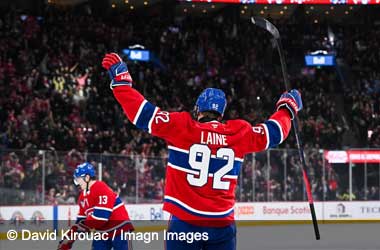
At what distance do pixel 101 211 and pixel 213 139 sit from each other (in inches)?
115

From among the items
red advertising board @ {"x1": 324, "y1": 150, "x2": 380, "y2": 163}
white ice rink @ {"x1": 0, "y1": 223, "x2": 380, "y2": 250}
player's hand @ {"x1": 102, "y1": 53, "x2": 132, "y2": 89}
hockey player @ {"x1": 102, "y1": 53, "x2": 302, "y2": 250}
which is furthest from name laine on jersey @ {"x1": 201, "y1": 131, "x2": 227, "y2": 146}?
red advertising board @ {"x1": 324, "y1": 150, "x2": 380, "y2": 163}

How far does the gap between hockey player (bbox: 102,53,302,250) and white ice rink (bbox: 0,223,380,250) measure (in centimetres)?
743

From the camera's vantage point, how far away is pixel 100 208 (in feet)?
22.0

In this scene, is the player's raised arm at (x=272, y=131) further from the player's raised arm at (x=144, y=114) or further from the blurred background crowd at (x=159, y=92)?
the blurred background crowd at (x=159, y=92)

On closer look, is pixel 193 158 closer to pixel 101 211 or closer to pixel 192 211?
pixel 192 211

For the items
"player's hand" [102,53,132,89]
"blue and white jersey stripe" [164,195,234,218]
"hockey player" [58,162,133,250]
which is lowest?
"hockey player" [58,162,133,250]

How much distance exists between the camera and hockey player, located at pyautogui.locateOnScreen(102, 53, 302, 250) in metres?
3.92

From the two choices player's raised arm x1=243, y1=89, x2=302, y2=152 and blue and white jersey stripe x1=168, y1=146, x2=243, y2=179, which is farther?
player's raised arm x1=243, y1=89, x2=302, y2=152

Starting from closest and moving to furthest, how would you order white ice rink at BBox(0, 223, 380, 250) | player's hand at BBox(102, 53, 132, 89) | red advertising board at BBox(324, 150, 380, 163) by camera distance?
player's hand at BBox(102, 53, 132, 89), white ice rink at BBox(0, 223, 380, 250), red advertising board at BBox(324, 150, 380, 163)

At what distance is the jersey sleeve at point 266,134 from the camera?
4.12 metres

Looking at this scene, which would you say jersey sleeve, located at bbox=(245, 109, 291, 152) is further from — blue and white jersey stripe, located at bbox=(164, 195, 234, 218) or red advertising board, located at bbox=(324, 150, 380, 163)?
red advertising board, located at bbox=(324, 150, 380, 163)

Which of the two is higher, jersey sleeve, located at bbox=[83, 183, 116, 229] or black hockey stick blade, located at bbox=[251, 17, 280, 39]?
black hockey stick blade, located at bbox=[251, 17, 280, 39]

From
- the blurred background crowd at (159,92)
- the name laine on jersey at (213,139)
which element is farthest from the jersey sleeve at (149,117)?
the blurred background crowd at (159,92)

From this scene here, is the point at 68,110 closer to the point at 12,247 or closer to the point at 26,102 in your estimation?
the point at 26,102
